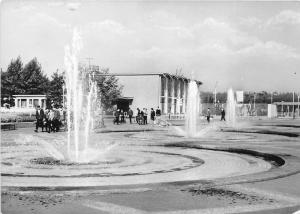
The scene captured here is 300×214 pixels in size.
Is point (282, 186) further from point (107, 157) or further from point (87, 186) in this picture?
point (107, 157)

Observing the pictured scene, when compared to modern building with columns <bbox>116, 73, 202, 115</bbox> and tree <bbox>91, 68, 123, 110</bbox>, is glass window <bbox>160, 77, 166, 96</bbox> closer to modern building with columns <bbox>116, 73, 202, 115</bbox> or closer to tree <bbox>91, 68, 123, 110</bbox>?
modern building with columns <bbox>116, 73, 202, 115</bbox>

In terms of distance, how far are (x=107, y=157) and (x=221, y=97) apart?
347ft

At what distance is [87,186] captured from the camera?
8375 mm

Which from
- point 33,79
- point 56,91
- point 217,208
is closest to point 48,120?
point 217,208

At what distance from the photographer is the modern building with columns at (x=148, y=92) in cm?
5950

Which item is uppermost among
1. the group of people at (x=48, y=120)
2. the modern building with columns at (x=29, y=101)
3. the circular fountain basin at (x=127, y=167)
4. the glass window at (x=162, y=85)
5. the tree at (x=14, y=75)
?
the tree at (x=14, y=75)

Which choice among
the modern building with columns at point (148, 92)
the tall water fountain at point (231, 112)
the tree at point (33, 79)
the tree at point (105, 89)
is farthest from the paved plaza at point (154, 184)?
the tree at point (33, 79)

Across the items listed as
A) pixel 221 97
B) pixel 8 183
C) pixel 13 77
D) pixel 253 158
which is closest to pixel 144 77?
pixel 13 77

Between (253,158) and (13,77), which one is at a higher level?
(13,77)

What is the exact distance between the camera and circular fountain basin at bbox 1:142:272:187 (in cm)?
947

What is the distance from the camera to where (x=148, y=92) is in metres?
60.4

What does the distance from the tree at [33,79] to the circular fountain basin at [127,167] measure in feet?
200

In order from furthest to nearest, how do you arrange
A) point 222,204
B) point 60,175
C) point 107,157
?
1. point 107,157
2. point 60,175
3. point 222,204

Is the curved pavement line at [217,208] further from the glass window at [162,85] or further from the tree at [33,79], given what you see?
the tree at [33,79]
